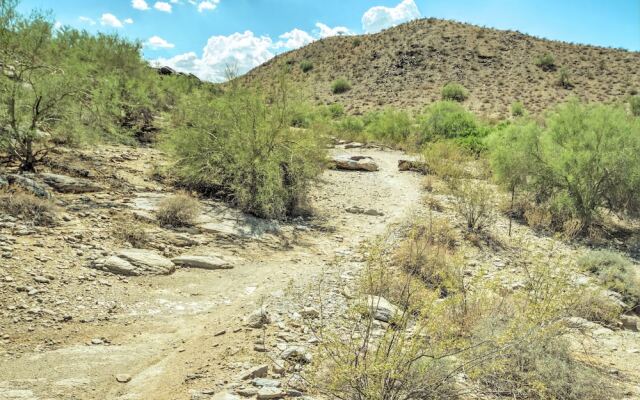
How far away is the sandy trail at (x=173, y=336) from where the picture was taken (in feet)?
12.1

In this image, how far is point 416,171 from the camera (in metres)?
15.9

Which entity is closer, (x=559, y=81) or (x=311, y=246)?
(x=311, y=246)

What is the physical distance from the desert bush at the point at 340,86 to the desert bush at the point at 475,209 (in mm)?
33200

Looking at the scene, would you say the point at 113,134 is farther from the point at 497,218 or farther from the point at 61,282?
the point at 497,218

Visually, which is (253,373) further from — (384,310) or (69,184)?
(69,184)

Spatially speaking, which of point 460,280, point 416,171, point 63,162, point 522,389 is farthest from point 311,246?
point 416,171

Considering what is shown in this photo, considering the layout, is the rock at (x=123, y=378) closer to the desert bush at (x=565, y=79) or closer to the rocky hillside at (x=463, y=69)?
the rocky hillside at (x=463, y=69)

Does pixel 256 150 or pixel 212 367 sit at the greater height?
pixel 256 150

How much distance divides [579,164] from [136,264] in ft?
30.6

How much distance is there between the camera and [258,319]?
4.70 m

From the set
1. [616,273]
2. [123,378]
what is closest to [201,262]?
[123,378]

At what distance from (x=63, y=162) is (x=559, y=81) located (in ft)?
128

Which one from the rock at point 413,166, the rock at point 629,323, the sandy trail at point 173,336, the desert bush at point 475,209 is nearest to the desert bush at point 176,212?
the sandy trail at point 173,336

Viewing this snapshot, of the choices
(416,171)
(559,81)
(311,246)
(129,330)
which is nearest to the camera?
(129,330)
